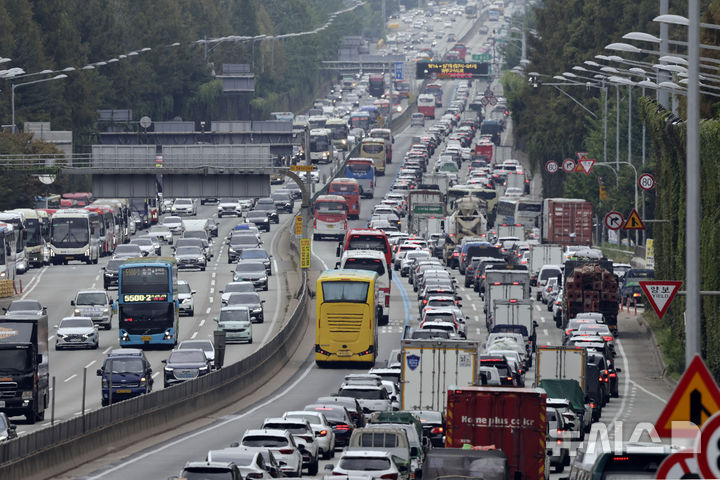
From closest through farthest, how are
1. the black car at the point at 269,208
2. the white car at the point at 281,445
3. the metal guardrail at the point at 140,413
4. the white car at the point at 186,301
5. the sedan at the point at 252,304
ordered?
the metal guardrail at the point at 140,413, the white car at the point at 281,445, the sedan at the point at 252,304, the white car at the point at 186,301, the black car at the point at 269,208

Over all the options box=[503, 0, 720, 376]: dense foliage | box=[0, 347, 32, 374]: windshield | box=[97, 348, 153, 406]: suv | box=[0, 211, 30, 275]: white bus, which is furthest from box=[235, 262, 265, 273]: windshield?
box=[0, 347, 32, 374]: windshield

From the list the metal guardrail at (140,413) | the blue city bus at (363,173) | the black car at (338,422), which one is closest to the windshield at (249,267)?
the metal guardrail at (140,413)

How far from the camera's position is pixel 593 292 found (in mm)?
71062

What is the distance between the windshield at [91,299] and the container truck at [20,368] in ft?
83.9

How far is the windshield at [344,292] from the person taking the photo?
192 ft

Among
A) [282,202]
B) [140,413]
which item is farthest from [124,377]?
[282,202]

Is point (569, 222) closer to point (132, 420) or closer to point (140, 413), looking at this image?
point (140, 413)

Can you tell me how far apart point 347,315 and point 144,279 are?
29.6ft

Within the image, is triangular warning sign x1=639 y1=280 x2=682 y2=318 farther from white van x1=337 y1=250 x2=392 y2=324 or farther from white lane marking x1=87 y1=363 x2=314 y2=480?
white van x1=337 y1=250 x2=392 y2=324

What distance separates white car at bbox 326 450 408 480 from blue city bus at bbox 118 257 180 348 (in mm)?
34378

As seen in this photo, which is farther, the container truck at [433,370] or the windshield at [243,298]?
the windshield at [243,298]

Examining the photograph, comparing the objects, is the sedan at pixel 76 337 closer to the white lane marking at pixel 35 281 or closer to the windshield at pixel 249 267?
the white lane marking at pixel 35 281

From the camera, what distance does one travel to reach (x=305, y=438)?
1441 inches

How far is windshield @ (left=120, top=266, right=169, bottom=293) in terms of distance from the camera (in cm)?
6350
